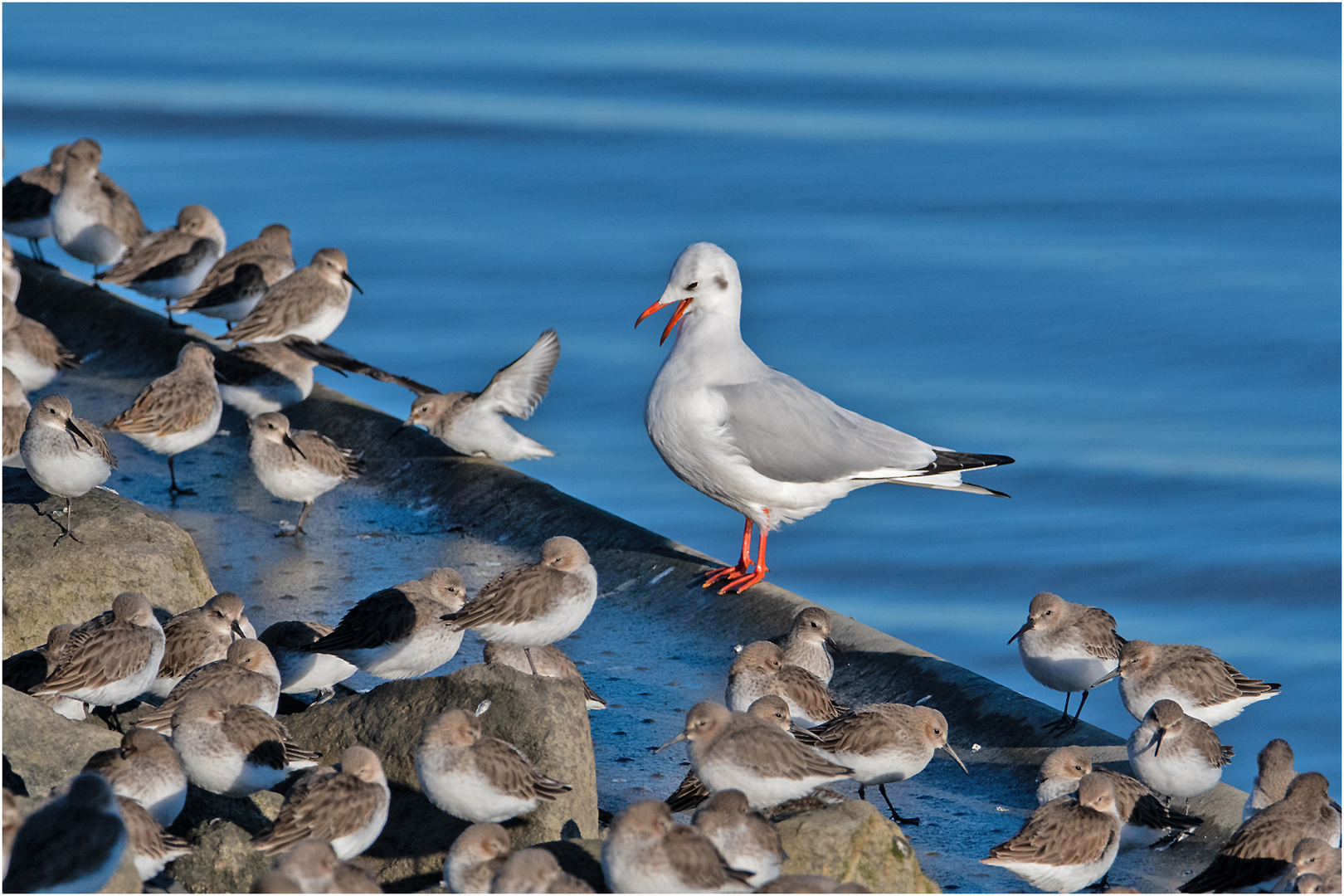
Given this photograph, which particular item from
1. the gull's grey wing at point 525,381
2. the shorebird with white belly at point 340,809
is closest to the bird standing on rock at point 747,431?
the gull's grey wing at point 525,381

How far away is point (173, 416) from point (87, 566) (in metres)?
2.07

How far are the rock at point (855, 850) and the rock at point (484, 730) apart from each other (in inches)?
35.0

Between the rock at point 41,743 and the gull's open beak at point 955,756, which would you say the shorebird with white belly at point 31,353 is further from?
the gull's open beak at point 955,756

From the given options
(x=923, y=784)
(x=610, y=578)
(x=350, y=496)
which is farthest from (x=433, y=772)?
(x=350, y=496)

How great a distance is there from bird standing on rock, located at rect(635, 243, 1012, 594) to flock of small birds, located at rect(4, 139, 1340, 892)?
0.6 inches

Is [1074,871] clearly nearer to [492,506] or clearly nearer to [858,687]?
[858,687]

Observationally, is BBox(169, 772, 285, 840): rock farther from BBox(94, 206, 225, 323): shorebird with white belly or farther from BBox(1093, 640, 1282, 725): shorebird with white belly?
BBox(94, 206, 225, 323): shorebird with white belly

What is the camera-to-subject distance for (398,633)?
724cm

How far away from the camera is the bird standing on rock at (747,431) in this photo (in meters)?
8.98

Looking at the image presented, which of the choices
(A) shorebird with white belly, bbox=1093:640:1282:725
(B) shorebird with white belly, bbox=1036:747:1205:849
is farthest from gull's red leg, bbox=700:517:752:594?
(B) shorebird with white belly, bbox=1036:747:1205:849

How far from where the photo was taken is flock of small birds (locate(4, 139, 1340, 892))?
5418 mm

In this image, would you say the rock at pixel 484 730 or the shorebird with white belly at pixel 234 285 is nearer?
the rock at pixel 484 730

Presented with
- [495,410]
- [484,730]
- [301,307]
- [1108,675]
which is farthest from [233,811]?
[301,307]

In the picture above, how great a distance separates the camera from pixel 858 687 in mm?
7840
